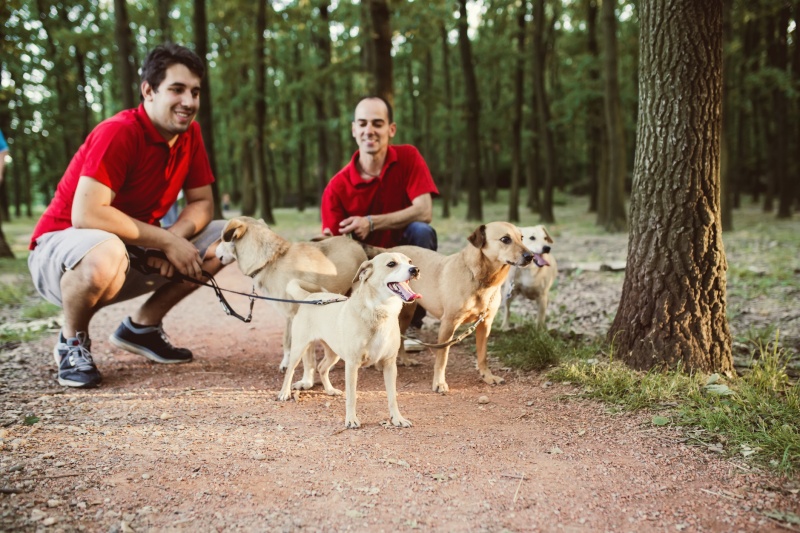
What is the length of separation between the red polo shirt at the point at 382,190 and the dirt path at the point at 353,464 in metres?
1.92

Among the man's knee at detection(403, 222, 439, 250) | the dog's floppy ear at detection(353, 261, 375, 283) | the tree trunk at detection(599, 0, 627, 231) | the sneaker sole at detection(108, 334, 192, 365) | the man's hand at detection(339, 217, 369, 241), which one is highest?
the tree trunk at detection(599, 0, 627, 231)

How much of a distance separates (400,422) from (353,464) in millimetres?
652

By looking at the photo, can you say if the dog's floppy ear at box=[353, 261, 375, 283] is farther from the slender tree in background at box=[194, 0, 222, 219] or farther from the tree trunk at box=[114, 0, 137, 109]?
the tree trunk at box=[114, 0, 137, 109]

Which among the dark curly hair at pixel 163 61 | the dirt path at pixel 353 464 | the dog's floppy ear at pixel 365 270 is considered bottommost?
the dirt path at pixel 353 464

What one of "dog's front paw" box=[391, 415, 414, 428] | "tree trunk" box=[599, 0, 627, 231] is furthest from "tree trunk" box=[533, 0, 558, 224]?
"dog's front paw" box=[391, 415, 414, 428]

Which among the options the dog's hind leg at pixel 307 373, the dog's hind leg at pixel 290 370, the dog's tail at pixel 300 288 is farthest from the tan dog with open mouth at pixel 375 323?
the dog's hind leg at pixel 307 373

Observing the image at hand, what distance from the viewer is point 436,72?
4122cm

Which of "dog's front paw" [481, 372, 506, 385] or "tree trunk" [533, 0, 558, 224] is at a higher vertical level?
"tree trunk" [533, 0, 558, 224]

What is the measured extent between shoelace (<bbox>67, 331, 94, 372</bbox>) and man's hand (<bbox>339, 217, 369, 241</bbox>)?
2356 mm

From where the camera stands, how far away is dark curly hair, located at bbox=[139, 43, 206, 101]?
15.7 feet

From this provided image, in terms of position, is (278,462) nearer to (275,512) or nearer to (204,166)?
(275,512)

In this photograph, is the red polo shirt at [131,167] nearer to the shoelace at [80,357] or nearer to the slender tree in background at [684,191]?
the shoelace at [80,357]

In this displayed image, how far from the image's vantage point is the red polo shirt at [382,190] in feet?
19.7

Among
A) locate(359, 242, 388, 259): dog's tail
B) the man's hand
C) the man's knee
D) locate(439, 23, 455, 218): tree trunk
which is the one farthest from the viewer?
locate(439, 23, 455, 218): tree trunk
